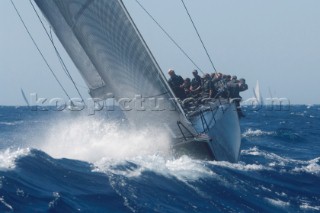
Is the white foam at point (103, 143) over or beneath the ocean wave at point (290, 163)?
over

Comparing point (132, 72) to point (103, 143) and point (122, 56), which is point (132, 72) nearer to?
point (122, 56)

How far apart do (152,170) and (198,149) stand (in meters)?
1.24

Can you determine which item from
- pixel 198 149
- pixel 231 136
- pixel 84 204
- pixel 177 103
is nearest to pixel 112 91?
pixel 177 103

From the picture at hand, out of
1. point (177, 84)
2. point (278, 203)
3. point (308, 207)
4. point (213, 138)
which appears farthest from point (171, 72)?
point (308, 207)

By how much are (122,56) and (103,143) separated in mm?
2714

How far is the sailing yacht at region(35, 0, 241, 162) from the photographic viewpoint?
9469 millimetres

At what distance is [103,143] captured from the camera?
1160cm

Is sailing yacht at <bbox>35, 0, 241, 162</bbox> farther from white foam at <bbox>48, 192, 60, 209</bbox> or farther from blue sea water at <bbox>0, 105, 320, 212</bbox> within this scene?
white foam at <bbox>48, 192, 60, 209</bbox>

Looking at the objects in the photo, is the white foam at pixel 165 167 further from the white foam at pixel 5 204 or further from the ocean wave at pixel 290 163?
the ocean wave at pixel 290 163

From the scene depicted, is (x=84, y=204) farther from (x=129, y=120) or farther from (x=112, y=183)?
(x=129, y=120)

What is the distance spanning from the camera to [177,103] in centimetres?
952

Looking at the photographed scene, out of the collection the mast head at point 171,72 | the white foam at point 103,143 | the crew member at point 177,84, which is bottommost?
the white foam at point 103,143

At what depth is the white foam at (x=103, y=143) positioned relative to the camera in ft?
32.8

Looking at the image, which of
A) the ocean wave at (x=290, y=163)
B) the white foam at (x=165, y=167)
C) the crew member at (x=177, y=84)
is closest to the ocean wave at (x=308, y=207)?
the white foam at (x=165, y=167)
